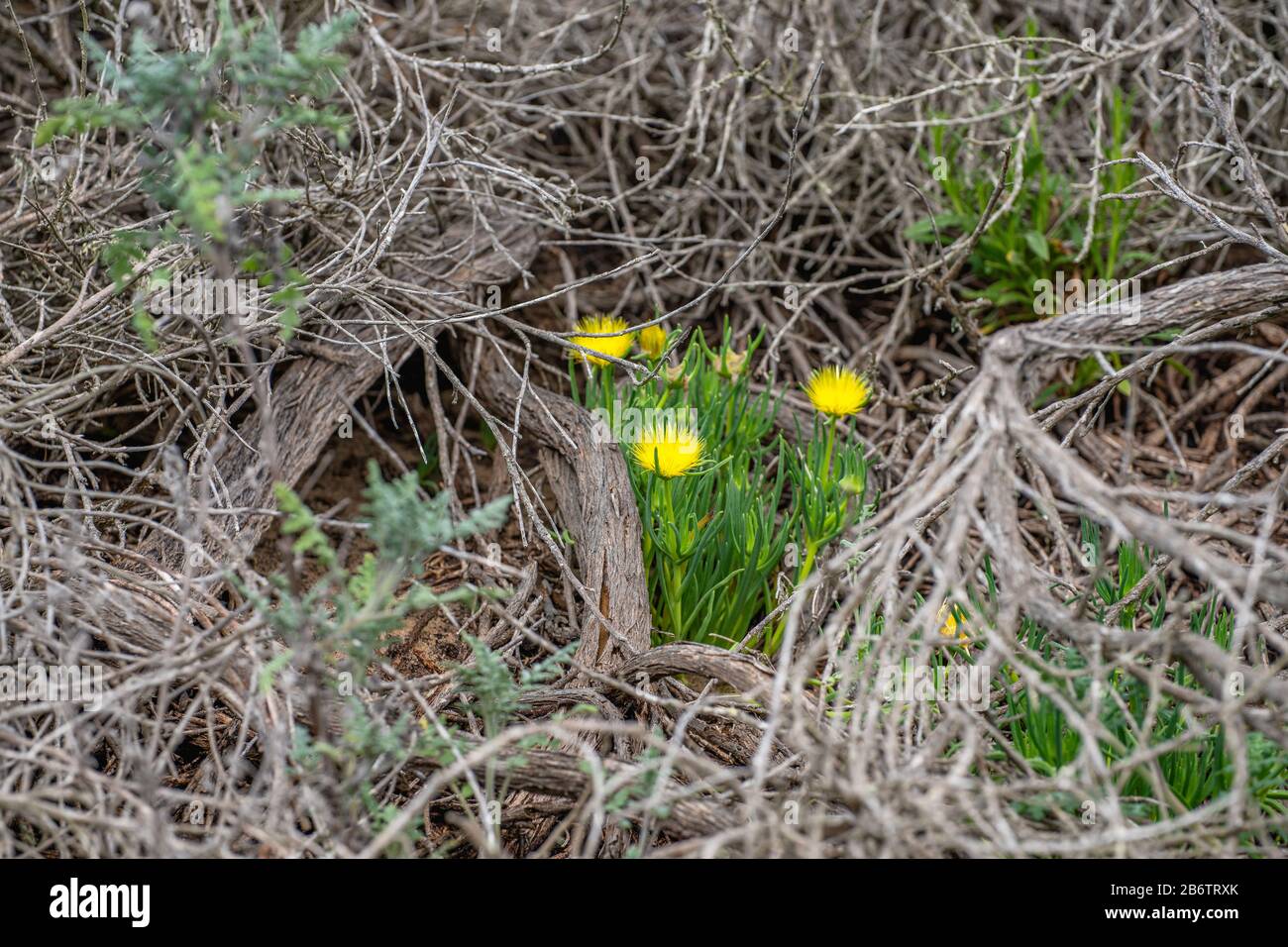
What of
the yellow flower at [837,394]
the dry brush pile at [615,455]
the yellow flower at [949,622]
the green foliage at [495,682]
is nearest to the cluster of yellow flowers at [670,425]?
the yellow flower at [837,394]

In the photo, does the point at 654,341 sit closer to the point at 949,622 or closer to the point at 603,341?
the point at 603,341

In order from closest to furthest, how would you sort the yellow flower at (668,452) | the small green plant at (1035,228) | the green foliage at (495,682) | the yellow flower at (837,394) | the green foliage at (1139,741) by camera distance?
the green foliage at (1139,741)
the green foliage at (495,682)
the yellow flower at (668,452)
the yellow flower at (837,394)
the small green plant at (1035,228)

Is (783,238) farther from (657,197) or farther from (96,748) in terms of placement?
(96,748)

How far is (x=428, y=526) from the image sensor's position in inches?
64.7

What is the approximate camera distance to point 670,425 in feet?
8.62

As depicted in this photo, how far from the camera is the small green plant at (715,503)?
100 inches

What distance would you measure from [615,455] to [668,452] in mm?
289

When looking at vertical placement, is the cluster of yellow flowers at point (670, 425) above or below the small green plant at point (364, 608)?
above

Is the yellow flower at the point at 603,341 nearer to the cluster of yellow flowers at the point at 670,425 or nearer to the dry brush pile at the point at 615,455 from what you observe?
the cluster of yellow flowers at the point at 670,425

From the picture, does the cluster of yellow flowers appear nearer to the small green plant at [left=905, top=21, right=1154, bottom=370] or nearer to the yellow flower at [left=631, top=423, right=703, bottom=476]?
the yellow flower at [left=631, top=423, right=703, bottom=476]

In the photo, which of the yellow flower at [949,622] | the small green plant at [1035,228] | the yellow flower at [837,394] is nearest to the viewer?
the yellow flower at [949,622]

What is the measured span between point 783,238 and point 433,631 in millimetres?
1881

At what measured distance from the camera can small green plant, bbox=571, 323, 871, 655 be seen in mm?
2543

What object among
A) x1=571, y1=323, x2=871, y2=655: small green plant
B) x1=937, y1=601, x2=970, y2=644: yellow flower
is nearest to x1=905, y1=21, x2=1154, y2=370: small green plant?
x1=571, y1=323, x2=871, y2=655: small green plant
